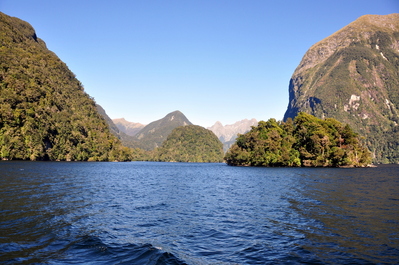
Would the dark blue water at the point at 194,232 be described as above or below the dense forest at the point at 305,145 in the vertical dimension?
below

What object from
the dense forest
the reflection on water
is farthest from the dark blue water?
the dense forest

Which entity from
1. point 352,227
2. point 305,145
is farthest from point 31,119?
point 352,227

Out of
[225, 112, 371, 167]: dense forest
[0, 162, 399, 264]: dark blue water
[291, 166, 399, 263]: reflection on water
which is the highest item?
[225, 112, 371, 167]: dense forest

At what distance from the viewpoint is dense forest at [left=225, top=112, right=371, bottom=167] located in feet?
422

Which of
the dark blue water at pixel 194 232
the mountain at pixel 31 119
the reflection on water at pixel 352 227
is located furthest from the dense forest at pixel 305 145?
the mountain at pixel 31 119

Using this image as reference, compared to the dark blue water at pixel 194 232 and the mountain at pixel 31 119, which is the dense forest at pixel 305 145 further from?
the mountain at pixel 31 119

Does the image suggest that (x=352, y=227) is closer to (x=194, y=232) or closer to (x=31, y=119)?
(x=194, y=232)

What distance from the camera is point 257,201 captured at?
104 feet

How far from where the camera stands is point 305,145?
138m

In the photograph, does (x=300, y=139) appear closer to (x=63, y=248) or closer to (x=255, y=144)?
(x=255, y=144)

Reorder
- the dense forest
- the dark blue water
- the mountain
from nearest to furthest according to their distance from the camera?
the dark blue water < the dense forest < the mountain

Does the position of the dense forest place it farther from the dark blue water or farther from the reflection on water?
the dark blue water

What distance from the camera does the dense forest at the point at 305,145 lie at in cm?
12875

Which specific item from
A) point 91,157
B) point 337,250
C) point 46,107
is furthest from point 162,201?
point 91,157
